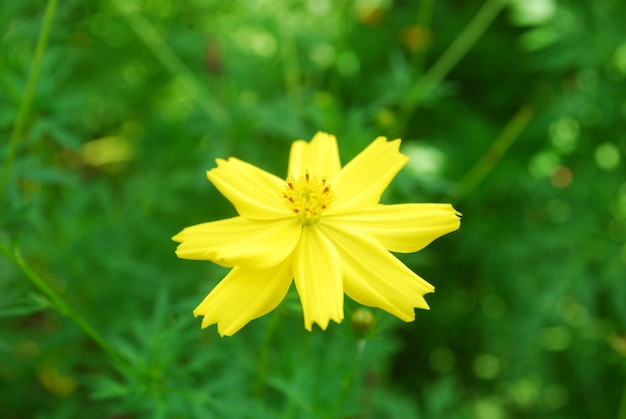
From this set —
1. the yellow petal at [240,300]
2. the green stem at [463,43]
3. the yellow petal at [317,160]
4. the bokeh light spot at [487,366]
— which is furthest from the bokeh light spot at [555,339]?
the yellow petal at [240,300]

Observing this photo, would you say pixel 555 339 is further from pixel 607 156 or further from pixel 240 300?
pixel 240 300

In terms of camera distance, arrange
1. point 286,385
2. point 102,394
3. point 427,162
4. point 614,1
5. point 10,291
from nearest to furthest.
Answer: point 102,394 < point 286,385 < point 10,291 < point 427,162 < point 614,1

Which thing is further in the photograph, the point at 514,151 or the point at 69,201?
the point at 514,151

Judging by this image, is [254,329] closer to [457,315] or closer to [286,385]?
[286,385]

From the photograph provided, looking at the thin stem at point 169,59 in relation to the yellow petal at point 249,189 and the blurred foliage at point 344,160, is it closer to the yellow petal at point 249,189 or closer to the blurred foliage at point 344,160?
the blurred foliage at point 344,160

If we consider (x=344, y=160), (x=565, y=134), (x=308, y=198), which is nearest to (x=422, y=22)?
(x=565, y=134)

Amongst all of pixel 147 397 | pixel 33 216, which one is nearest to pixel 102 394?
pixel 147 397
